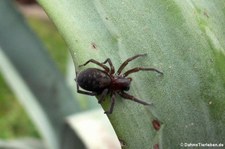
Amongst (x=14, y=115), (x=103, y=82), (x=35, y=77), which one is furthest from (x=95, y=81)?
(x=14, y=115)

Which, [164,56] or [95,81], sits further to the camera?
[95,81]

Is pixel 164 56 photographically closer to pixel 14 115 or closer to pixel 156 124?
pixel 156 124

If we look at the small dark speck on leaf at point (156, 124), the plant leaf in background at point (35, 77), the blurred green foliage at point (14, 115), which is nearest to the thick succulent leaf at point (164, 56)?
the small dark speck on leaf at point (156, 124)

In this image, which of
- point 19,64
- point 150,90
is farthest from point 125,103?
point 19,64

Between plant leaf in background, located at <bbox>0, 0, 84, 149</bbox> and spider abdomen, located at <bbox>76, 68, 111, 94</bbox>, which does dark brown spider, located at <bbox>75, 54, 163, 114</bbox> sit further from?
plant leaf in background, located at <bbox>0, 0, 84, 149</bbox>

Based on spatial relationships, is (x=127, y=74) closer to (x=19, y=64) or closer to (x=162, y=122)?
(x=162, y=122)

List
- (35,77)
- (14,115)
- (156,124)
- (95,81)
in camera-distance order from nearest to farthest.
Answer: (156,124) < (95,81) < (35,77) < (14,115)
